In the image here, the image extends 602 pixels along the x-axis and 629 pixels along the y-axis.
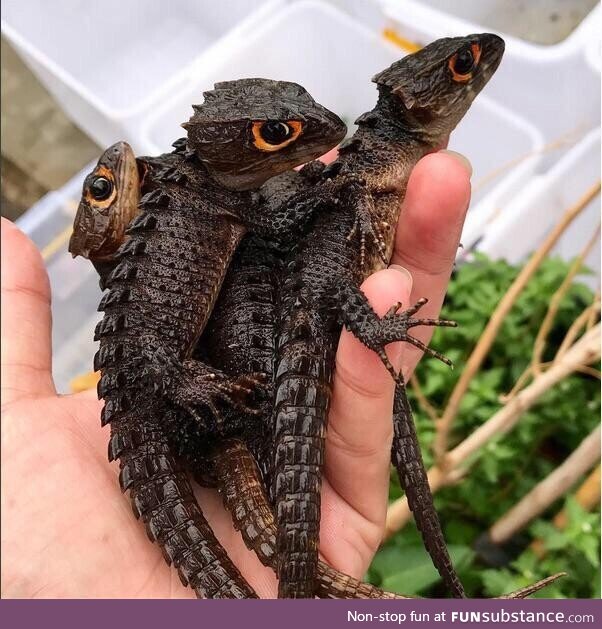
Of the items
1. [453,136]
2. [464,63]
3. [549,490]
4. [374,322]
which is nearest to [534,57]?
[453,136]

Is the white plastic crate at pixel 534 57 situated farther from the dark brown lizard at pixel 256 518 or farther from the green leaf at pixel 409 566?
the dark brown lizard at pixel 256 518

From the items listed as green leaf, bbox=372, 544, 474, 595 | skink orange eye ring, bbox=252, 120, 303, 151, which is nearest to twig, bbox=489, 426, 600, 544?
green leaf, bbox=372, 544, 474, 595

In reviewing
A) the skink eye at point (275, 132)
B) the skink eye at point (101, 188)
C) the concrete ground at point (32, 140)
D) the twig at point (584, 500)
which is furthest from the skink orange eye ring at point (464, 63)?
the concrete ground at point (32, 140)

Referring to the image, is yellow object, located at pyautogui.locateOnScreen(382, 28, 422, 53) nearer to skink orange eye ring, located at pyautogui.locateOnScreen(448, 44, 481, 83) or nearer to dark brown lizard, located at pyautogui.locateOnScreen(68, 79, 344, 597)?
skink orange eye ring, located at pyautogui.locateOnScreen(448, 44, 481, 83)
